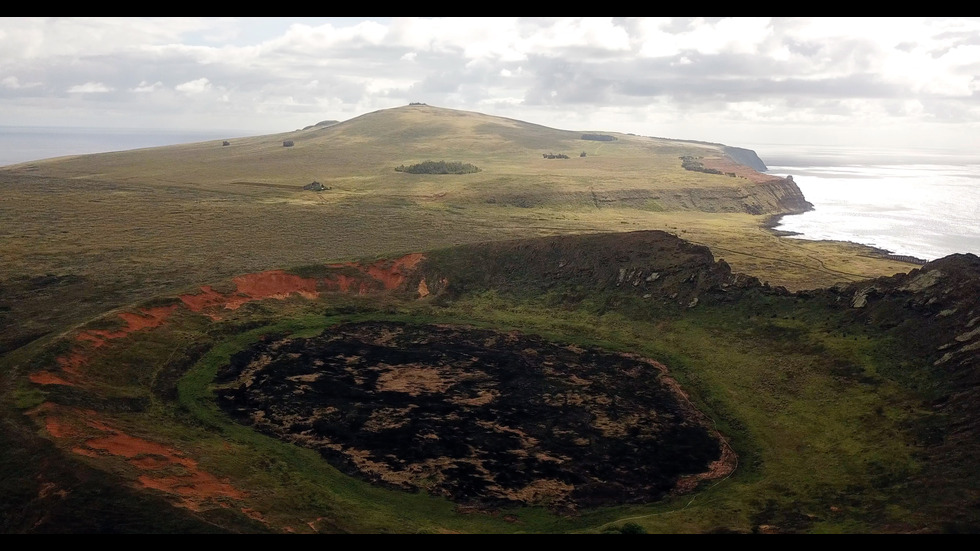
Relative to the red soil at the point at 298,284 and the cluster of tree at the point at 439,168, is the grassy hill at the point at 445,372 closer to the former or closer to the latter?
the red soil at the point at 298,284

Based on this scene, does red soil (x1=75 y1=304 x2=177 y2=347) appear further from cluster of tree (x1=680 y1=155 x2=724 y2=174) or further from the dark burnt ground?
cluster of tree (x1=680 y1=155 x2=724 y2=174)

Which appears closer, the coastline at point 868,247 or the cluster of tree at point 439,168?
the coastline at point 868,247

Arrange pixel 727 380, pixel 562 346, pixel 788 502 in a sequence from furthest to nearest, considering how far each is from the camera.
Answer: pixel 562 346 → pixel 727 380 → pixel 788 502

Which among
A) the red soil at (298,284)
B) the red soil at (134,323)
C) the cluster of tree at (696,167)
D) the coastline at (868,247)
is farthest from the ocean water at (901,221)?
the red soil at (134,323)

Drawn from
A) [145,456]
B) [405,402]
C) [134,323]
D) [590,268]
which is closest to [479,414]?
[405,402]
